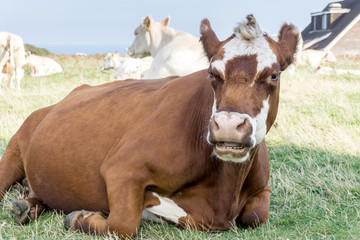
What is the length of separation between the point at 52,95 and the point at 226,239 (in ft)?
34.4

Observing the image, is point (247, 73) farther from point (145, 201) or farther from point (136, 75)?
point (136, 75)

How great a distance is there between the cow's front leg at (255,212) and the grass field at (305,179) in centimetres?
8

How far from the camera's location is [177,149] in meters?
4.15

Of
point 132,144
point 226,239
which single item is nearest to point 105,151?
point 132,144

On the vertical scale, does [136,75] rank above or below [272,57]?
below

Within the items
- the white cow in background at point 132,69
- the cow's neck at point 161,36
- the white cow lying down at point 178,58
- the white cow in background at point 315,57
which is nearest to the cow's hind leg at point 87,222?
the white cow lying down at point 178,58

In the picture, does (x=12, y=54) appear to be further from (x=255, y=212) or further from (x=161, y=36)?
(x=255, y=212)

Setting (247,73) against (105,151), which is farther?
(105,151)

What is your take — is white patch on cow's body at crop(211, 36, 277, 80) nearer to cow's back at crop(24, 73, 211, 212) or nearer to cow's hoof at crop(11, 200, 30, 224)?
cow's back at crop(24, 73, 211, 212)

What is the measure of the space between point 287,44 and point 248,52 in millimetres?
569

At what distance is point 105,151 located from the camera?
15.0ft

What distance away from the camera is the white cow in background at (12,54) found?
19656mm

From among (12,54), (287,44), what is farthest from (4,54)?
(287,44)

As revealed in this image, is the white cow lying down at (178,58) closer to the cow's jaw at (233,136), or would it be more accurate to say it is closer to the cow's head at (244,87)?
the cow's head at (244,87)
